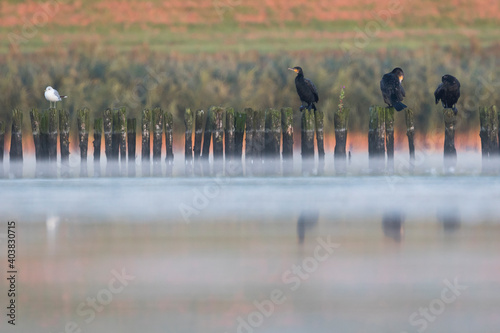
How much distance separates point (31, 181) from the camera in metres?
16.8

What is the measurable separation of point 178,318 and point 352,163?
11187 mm

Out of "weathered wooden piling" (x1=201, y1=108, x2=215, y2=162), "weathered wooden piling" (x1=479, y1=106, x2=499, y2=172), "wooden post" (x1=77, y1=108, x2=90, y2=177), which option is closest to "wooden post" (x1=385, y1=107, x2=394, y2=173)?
"weathered wooden piling" (x1=479, y1=106, x2=499, y2=172)

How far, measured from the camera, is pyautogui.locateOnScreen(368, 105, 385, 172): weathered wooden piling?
19062 millimetres

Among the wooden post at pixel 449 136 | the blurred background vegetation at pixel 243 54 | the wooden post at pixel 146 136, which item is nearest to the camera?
the wooden post at pixel 146 136

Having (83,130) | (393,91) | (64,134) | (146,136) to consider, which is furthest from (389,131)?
(64,134)

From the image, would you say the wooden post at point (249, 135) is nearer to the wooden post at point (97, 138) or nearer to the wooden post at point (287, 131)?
the wooden post at point (287, 131)

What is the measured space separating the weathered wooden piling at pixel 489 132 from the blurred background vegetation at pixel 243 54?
3254mm

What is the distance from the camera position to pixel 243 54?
3756 cm

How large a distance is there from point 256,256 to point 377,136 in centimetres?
865

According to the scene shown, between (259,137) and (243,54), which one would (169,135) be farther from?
(243,54)

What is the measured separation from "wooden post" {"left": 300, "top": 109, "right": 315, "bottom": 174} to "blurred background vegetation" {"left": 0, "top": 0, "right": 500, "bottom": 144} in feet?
12.4

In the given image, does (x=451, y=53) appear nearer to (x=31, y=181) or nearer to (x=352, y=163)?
(x=352, y=163)

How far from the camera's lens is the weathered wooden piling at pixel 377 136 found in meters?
19.1

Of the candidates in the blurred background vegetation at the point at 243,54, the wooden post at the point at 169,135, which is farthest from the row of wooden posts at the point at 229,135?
the blurred background vegetation at the point at 243,54
